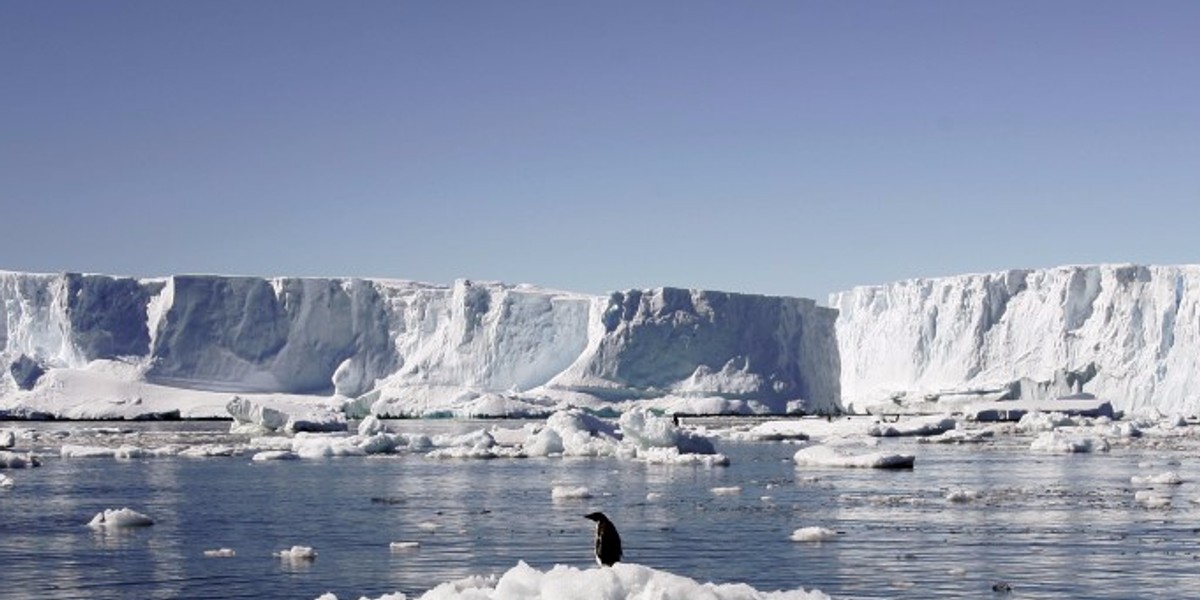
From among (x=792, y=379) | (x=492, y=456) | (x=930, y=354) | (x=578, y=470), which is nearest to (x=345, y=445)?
(x=492, y=456)

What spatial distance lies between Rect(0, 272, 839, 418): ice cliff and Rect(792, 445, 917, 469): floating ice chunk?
42.5m

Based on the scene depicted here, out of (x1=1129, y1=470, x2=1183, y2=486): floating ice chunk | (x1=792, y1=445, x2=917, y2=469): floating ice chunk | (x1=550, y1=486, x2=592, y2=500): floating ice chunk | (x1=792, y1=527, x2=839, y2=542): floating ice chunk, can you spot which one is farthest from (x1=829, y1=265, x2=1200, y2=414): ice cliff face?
(x1=792, y1=527, x2=839, y2=542): floating ice chunk

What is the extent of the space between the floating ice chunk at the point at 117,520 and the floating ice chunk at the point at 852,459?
18580 mm

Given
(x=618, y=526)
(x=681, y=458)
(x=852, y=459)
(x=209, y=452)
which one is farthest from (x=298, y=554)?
(x=209, y=452)

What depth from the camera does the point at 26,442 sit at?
53.1m

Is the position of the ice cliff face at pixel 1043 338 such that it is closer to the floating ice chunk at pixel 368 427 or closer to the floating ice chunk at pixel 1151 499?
the floating ice chunk at pixel 368 427

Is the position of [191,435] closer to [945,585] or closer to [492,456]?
[492,456]

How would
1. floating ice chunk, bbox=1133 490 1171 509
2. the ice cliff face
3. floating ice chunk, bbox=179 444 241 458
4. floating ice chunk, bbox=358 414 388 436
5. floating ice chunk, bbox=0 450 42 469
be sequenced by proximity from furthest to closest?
the ice cliff face < floating ice chunk, bbox=358 414 388 436 < floating ice chunk, bbox=179 444 241 458 < floating ice chunk, bbox=0 450 42 469 < floating ice chunk, bbox=1133 490 1171 509

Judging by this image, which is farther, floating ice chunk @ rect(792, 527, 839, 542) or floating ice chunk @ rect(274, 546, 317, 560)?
floating ice chunk @ rect(792, 527, 839, 542)

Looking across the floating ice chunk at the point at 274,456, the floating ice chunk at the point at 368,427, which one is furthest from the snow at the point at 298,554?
the floating ice chunk at the point at 368,427

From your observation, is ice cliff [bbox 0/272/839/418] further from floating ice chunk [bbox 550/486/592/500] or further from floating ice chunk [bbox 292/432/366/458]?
floating ice chunk [bbox 550/486/592/500]

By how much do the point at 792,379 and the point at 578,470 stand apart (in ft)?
164

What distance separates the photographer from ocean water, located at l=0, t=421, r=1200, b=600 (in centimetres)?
1612

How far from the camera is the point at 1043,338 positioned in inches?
3531
